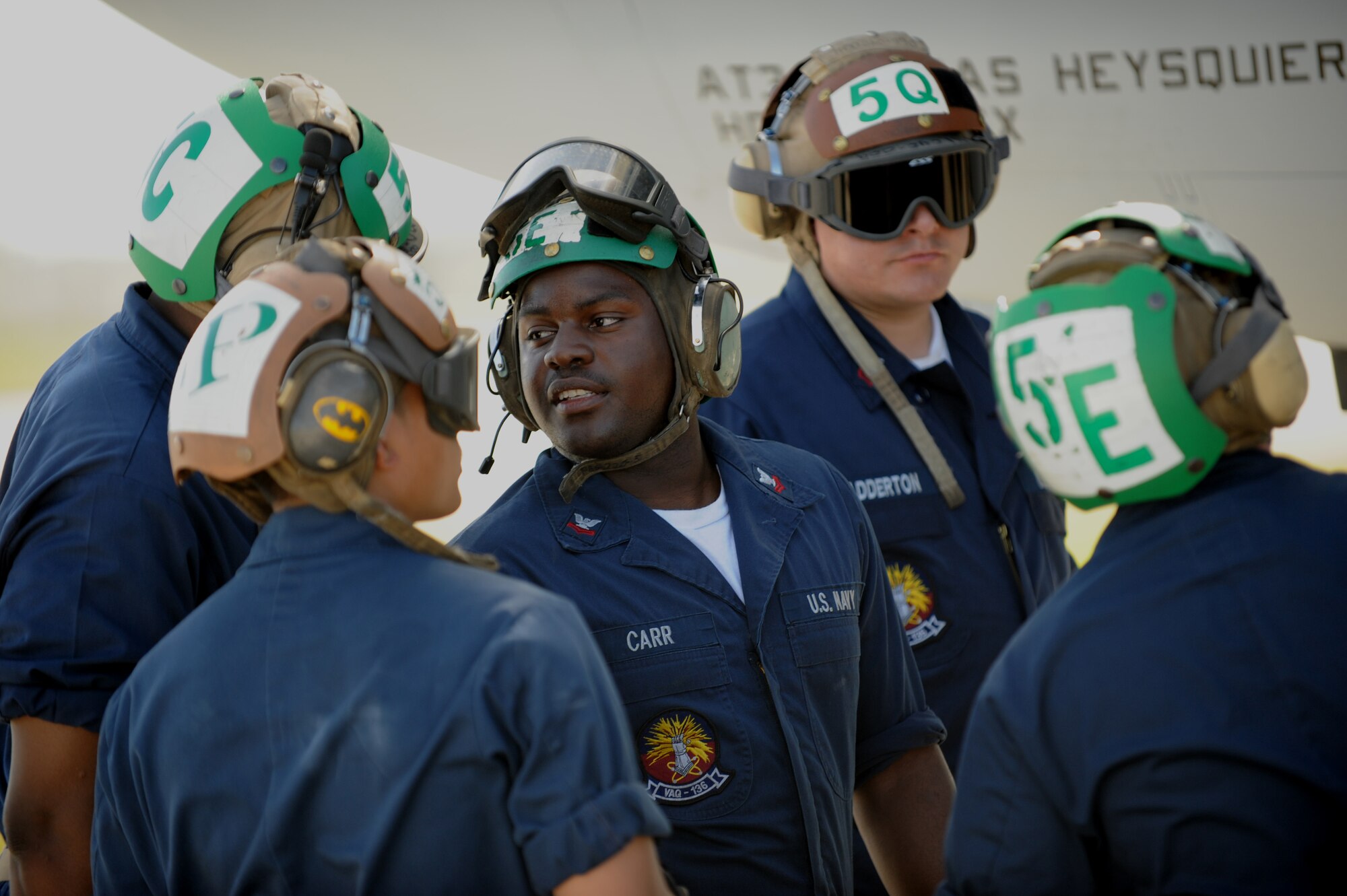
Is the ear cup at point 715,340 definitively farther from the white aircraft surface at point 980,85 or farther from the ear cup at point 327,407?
the white aircraft surface at point 980,85

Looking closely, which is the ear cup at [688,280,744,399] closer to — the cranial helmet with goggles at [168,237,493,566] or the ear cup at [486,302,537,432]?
the ear cup at [486,302,537,432]

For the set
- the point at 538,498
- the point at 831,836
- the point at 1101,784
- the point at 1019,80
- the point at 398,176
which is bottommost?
the point at 831,836

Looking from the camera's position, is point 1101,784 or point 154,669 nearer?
point 1101,784

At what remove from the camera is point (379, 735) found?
1592 millimetres

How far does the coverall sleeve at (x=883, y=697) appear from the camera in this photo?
2.50 metres

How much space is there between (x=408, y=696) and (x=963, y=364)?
2265 millimetres

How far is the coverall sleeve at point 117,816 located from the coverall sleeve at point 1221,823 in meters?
1.31

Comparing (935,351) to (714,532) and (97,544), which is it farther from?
(97,544)

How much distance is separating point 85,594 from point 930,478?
191 centimetres

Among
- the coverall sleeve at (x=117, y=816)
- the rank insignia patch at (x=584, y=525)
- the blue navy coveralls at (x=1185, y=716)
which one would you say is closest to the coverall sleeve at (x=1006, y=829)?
the blue navy coveralls at (x=1185, y=716)

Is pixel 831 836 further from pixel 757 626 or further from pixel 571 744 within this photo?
pixel 571 744

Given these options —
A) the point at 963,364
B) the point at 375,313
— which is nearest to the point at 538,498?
the point at 375,313

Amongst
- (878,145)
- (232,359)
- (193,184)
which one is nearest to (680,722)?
(232,359)

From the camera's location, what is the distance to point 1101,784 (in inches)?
63.6
